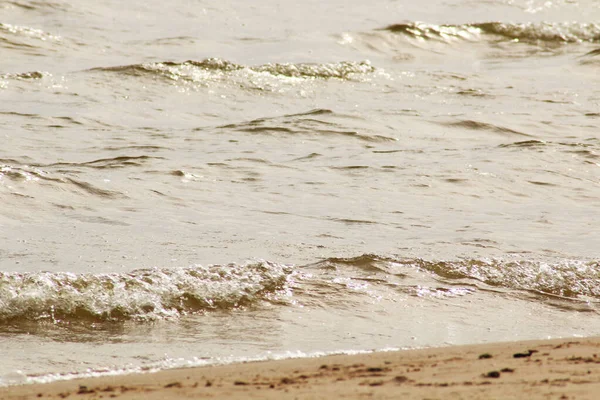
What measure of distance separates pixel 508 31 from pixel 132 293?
1532 centimetres

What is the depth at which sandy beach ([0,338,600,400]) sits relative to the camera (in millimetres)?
3426

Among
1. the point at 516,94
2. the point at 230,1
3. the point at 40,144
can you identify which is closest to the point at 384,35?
the point at 230,1

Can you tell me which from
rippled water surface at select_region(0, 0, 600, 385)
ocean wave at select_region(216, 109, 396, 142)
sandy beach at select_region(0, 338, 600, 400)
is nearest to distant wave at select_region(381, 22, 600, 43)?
rippled water surface at select_region(0, 0, 600, 385)

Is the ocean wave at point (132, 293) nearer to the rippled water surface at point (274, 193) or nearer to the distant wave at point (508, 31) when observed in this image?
the rippled water surface at point (274, 193)

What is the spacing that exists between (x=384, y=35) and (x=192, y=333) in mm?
13406

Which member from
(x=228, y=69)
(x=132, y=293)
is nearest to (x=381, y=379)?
(x=132, y=293)

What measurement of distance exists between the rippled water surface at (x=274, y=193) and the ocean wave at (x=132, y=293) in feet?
0.04

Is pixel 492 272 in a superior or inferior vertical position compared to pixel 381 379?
inferior

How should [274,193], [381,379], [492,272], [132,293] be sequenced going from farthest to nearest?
[274,193] → [492,272] → [132,293] → [381,379]

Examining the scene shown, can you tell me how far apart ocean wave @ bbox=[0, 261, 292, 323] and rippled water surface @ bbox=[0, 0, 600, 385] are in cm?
1

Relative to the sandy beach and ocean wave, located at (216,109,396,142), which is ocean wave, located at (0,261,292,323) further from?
ocean wave, located at (216,109,396,142)

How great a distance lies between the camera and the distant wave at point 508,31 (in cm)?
1806

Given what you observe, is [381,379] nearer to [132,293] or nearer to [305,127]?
[132,293]

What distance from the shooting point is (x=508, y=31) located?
62.6 feet
